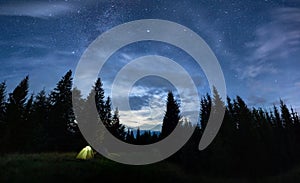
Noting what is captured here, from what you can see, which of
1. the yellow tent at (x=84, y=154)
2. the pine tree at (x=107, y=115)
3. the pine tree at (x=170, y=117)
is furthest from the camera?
the pine tree at (x=107, y=115)

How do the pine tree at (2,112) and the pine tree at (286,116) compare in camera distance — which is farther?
the pine tree at (286,116)

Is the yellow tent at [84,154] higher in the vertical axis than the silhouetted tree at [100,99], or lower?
lower

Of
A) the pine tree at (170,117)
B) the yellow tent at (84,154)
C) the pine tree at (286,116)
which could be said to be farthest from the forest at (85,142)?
the pine tree at (286,116)

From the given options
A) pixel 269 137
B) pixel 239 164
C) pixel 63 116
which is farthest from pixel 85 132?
pixel 269 137

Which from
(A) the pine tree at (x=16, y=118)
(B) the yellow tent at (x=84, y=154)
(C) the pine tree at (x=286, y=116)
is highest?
(C) the pine tree at (x=286, y=116)

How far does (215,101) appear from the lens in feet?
124

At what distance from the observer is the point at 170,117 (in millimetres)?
33594

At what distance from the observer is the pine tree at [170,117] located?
3300 cm

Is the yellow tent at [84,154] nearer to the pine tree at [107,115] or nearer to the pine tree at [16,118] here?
the pine tree at [107,115]

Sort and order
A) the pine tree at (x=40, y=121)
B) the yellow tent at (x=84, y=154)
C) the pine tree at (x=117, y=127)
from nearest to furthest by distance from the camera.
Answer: the yellow tent at (x=84, y=154)
the pine tree at (x=40, y=121)
the pine tree at (x=117, y=127)

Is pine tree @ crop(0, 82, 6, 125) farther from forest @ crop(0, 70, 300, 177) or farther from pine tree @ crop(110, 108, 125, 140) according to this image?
pine tree @ crop(110, 108, 125, 140)

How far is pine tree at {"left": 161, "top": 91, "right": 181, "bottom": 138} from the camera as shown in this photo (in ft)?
108

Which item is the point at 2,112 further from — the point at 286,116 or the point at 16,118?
the point at 286,116

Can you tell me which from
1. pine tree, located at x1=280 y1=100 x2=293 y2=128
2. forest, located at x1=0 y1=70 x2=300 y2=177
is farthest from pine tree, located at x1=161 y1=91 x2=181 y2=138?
pine tree, located at x1=280 y1=100 x2=293 y2=128
